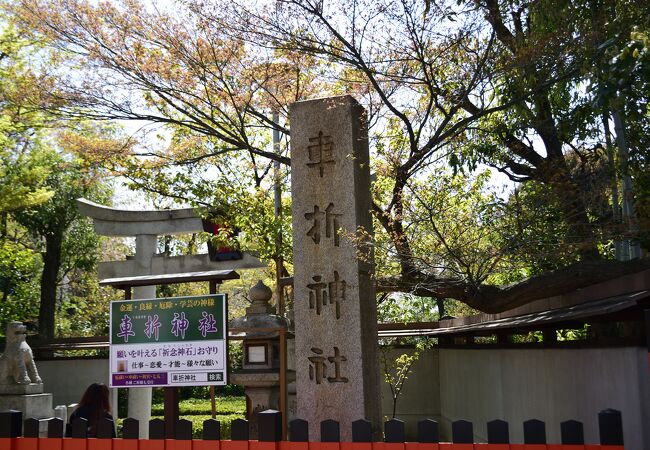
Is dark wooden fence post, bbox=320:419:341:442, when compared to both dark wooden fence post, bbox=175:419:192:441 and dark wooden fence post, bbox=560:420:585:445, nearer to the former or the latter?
dark wooden fence post, bbox=175:419:192:441

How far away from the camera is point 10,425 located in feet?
16.0

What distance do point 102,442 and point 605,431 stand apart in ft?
10.1

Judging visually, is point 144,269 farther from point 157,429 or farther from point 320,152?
point 157,429

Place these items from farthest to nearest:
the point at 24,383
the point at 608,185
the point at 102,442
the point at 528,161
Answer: the point at 24,383 < the point at 528,161 < the point at 608,185 < the point at 102,442

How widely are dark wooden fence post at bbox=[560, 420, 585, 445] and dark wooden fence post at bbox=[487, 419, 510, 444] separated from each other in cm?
29

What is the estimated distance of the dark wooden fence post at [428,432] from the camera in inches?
152

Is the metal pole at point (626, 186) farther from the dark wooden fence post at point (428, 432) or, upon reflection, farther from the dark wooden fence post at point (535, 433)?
the dark wooden fence post at point (428, 432)

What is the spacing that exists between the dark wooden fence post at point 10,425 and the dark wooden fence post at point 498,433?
127 inches

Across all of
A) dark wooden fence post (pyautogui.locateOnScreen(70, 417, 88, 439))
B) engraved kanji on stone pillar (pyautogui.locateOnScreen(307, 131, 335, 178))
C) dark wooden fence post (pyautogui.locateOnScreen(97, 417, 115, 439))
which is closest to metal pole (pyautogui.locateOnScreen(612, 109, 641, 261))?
engraved kanji on stone pillar (pyautogui.locateOnScreen(307, 131, 335, 178))

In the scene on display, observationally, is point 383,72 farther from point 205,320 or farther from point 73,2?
point 73,2

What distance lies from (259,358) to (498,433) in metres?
7.78

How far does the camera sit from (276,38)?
9.52 m

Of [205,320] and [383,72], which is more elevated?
[383,72]

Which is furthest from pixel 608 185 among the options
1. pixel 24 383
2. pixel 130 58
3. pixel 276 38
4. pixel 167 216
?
pixel 24 383
